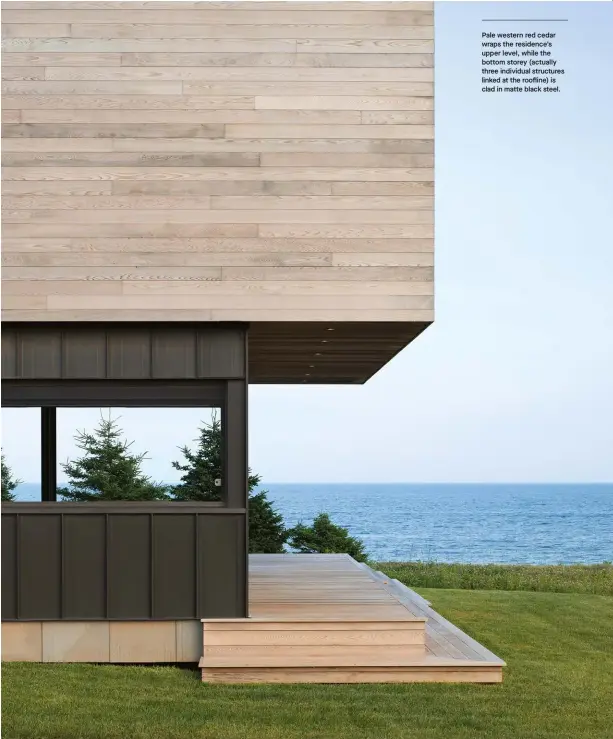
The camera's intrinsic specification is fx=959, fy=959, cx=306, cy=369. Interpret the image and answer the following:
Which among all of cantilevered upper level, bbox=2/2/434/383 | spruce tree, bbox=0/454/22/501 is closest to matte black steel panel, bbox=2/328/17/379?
cantilevered upper level, bbox=2/2/434/383

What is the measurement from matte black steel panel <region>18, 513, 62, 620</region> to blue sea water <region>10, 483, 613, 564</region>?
36.4 metres

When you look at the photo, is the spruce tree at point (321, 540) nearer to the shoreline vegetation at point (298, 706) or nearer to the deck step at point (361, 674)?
the shoreline vegetation at point (298, 706)

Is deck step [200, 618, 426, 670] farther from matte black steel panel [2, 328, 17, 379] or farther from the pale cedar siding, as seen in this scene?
matte black steel panel [2, 328, 17, 379]

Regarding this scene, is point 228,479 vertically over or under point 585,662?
over

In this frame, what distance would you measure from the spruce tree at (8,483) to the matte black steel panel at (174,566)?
1283mm

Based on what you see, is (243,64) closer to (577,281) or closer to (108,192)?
(108,192)

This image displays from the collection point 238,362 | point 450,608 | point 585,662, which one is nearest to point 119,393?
point 238,362

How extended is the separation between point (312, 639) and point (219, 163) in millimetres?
3723

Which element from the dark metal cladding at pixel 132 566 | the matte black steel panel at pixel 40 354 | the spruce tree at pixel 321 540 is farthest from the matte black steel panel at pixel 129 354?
the spruce tree at pixel 321 540

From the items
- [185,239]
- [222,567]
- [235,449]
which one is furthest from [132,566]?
[185,239]

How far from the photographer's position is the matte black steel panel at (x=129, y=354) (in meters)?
7.47

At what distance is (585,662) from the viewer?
852cm

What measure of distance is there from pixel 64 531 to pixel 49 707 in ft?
5.01

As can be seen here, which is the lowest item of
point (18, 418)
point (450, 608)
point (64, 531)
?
point (450, 608)
